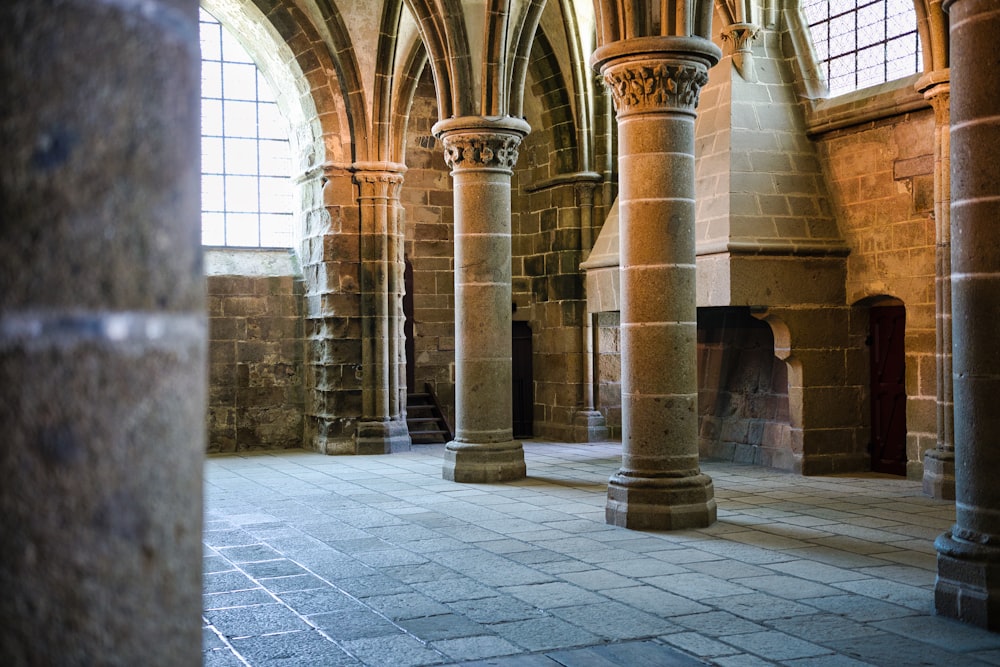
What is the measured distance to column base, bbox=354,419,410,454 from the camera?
1361 cm

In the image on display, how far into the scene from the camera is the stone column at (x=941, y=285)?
9117 millimetres

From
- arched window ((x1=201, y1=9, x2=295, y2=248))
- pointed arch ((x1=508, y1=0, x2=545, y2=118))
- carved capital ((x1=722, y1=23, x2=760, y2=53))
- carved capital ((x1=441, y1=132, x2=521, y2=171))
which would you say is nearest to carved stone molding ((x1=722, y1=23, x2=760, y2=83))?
carved capital ((x1=722, y1=23, x2=760, y2=53))

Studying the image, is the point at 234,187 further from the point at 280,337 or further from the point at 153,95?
the point at 153,95

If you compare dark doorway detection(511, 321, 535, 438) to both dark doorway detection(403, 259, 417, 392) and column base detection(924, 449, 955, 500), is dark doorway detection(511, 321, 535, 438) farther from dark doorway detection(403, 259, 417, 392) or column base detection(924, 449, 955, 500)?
column base detection(924, 449, 955, 500)

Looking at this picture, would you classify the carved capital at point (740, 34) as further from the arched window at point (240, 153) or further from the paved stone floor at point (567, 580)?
the arched window at point (240, 153)

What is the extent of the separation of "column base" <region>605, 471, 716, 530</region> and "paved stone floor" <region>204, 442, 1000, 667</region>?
148 mm

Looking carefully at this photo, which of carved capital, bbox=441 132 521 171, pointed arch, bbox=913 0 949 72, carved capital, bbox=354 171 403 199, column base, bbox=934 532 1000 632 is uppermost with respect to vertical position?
pointed arch, bbox=913 0 949 72

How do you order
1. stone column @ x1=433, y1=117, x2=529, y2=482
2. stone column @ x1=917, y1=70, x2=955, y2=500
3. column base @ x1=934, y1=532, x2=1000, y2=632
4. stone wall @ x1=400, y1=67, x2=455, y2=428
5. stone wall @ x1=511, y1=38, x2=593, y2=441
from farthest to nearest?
stone wall @ x1=400, y1=67, x2=455, y2=428 → stone wall @ x1=511, y1=38, x2=593, y2=441 → stone column @ x1=433, y1=117, x2=529, y2=482 → stone column @ x1=917, y1=70, x2=955, y2=500 → column base @ x1=934, y1=532, x2=1000, y2=632

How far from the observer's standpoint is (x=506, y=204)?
10523 mm

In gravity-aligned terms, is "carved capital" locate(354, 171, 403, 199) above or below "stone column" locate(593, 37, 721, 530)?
above

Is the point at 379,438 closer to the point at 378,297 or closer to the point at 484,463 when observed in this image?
the point at 378,297

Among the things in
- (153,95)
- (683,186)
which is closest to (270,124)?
(683,186)

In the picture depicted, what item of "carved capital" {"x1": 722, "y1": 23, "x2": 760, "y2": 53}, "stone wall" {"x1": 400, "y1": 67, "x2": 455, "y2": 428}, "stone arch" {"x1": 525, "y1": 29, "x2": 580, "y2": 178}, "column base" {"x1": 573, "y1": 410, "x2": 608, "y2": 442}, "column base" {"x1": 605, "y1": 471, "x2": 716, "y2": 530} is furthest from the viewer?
"stone wall" {"x1": 400, "y1": 67, "x2": 455, "y2": 428}

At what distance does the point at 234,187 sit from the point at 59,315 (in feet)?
45.8
